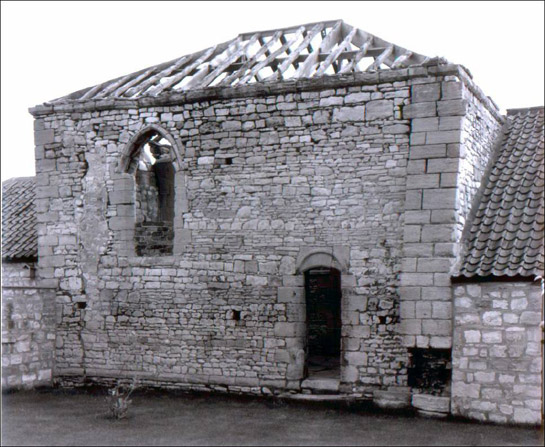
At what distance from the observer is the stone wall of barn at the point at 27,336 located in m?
11.3

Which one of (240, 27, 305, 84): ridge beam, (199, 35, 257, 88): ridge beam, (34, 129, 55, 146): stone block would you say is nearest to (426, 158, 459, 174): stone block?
(240, 27, 305, 84): ridge beam

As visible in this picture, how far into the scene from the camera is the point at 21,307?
11672 millimetres

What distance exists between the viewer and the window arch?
1215 centimetres

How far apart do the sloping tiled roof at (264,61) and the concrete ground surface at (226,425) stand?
5.42 metres

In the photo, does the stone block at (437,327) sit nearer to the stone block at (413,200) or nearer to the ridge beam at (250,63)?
the stone block at (413,200)

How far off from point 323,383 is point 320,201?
2.95 m

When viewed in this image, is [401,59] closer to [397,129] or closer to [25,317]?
[397,129]

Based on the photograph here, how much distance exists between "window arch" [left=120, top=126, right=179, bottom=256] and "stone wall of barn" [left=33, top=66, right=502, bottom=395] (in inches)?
5.4

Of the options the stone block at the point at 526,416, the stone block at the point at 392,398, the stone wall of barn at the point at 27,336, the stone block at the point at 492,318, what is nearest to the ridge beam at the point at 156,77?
the stone wall of barn at the point at 27,336

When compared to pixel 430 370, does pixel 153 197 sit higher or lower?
higher

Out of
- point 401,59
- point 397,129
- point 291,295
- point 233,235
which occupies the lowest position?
point 291,295

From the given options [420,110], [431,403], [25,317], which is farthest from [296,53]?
[25,317]

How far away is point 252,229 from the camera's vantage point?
1124 centimetres

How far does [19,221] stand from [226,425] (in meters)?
7.78
